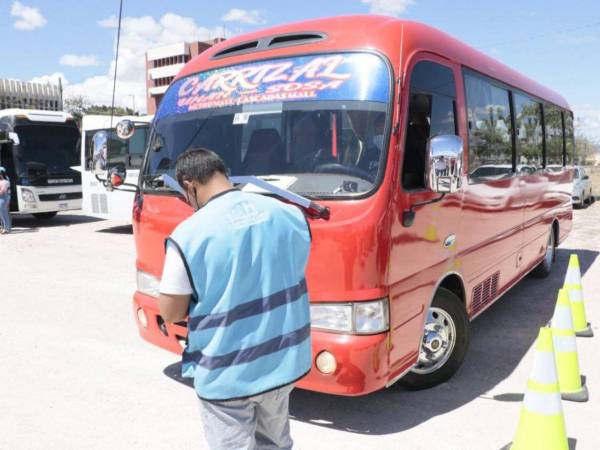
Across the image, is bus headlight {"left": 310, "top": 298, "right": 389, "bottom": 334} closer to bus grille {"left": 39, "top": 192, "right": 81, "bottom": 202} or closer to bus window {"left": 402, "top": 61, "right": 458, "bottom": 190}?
bus window {"left": 402, "top": 61, "right": 458, "bottom": 190}

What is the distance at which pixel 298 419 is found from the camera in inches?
155

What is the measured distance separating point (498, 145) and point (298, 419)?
3.30 m

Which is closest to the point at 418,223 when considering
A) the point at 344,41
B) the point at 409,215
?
the point at 409,215

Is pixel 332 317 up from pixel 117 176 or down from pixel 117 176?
down

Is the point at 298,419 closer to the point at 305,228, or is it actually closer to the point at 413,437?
the point at 413,437

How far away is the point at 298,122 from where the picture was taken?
3781 millimetres

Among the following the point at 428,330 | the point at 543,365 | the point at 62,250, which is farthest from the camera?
the point at 62,250

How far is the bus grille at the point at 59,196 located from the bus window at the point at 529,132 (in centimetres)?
1293

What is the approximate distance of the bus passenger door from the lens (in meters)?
3.57

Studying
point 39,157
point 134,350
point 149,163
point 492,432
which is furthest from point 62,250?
point 492,432

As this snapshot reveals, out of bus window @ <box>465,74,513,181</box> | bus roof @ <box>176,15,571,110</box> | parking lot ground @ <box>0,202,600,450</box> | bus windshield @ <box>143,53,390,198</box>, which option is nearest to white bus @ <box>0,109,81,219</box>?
parking lot ground @ <box>0,202,600,450</box>

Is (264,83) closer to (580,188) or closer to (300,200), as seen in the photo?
(300,200)

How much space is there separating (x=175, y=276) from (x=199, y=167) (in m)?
0.46

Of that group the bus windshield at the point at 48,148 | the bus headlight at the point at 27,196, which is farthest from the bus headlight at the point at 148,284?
the bus windshield at the point at 48,148
